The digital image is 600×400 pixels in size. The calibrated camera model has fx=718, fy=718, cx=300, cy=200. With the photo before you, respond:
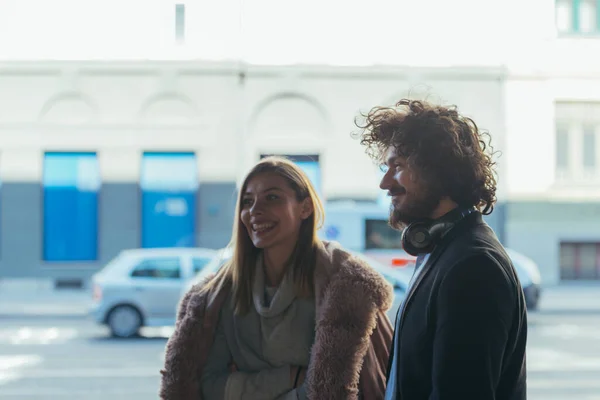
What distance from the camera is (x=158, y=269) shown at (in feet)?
23.6

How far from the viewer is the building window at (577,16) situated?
867 cm

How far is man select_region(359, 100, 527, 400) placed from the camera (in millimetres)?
1058

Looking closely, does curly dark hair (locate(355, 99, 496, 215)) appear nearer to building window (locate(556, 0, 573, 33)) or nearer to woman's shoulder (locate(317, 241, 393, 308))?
woman's shoulder (locate(317, 241, 393, 308))

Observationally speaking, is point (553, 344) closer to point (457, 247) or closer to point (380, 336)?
point (380, 336)

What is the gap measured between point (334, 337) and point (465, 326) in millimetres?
695

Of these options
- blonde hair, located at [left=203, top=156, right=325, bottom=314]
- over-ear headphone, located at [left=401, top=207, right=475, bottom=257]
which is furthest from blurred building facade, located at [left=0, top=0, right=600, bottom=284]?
over-ear headphone, located at [left=401, top=207, right=475, bottom=257]

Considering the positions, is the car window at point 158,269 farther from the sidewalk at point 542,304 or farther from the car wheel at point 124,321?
the sidewalk at point 542,304

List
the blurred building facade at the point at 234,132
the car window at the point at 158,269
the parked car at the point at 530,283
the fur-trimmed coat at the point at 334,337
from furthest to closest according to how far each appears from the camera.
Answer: the blurred building facade at the point at 234,132 → the parked car at the point at 530,283 → the car window at the point at 158,269 → the fur-trimmed coat at the point at 334,337

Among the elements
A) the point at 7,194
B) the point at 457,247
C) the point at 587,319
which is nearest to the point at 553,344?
the point at 587,319

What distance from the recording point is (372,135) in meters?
1.39

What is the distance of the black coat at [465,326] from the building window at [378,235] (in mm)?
7281

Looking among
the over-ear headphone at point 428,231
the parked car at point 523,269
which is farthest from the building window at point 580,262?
the over-ear headphone at point 428,231

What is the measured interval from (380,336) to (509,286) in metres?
0.80

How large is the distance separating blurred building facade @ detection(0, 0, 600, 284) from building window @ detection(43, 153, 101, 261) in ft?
0.06
